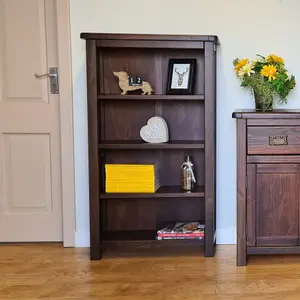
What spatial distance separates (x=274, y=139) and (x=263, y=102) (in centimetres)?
29

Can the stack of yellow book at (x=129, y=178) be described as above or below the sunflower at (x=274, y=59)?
below

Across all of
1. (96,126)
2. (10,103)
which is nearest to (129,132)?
(96,126)

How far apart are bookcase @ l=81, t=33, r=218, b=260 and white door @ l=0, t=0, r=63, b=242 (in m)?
0.35

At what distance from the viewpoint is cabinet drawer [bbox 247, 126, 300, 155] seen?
7.55 ft

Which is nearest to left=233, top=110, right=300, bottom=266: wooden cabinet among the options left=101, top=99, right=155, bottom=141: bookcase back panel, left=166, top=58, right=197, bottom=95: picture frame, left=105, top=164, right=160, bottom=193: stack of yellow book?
left=166, top=58, right=197, bottom=95: picture frame

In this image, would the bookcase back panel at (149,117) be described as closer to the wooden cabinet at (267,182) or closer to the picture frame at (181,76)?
the picture frame at (181,76)

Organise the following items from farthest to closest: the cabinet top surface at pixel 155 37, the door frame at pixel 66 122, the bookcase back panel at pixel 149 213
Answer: the bookcase back panel at pixel 149 213 → the door frame at pixel 66 122 → the cabinet top surface at pixel 155 37

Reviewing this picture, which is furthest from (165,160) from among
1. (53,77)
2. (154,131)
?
(53,77)

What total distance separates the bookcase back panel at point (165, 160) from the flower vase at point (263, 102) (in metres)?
0.48

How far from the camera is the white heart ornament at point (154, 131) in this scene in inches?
101

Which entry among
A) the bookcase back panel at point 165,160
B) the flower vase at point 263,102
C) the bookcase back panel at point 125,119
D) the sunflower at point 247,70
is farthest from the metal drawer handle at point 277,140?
the bookcase back panel at point 125,119

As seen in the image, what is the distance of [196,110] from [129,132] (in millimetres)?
436

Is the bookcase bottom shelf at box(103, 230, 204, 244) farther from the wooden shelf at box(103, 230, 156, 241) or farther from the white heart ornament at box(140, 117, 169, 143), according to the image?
the white heart ornament at box(140, 117, 169, 143)

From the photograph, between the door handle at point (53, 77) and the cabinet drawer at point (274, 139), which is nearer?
the cabinet drawer at point (274, 139)
